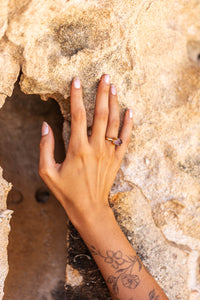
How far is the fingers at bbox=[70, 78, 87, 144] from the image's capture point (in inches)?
35.5

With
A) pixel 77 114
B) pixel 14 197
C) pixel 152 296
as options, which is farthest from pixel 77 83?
pixel 152 296

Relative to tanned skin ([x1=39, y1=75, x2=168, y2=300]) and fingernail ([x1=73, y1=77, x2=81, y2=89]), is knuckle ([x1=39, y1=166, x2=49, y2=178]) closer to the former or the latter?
tanned skin ([x1=39, y1=75, x2=168, y2=300])

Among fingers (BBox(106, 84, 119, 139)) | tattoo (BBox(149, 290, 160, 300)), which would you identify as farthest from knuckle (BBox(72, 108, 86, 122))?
tattoo (BBox(149, 290, 160, 300))

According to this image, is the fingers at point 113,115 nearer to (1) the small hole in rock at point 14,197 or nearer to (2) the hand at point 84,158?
(2) the hand at point 84,158

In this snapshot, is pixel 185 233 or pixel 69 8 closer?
pixel 69 8

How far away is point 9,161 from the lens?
3.81 ft

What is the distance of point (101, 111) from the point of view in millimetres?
931

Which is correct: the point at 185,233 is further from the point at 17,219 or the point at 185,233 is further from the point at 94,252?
the point at 17,219

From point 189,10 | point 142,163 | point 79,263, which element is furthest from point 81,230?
point 189,10

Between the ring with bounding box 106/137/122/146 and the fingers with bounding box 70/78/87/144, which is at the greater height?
the fingers with bounding box 70/78/87/144

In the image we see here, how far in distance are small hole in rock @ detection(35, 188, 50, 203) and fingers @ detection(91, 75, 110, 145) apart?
46cm

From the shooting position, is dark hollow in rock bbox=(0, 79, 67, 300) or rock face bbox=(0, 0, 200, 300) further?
dark hollow in rock bbox=(0, 79, 67, 300)

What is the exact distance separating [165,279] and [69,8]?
3.08 ft

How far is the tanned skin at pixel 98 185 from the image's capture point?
92 cm
